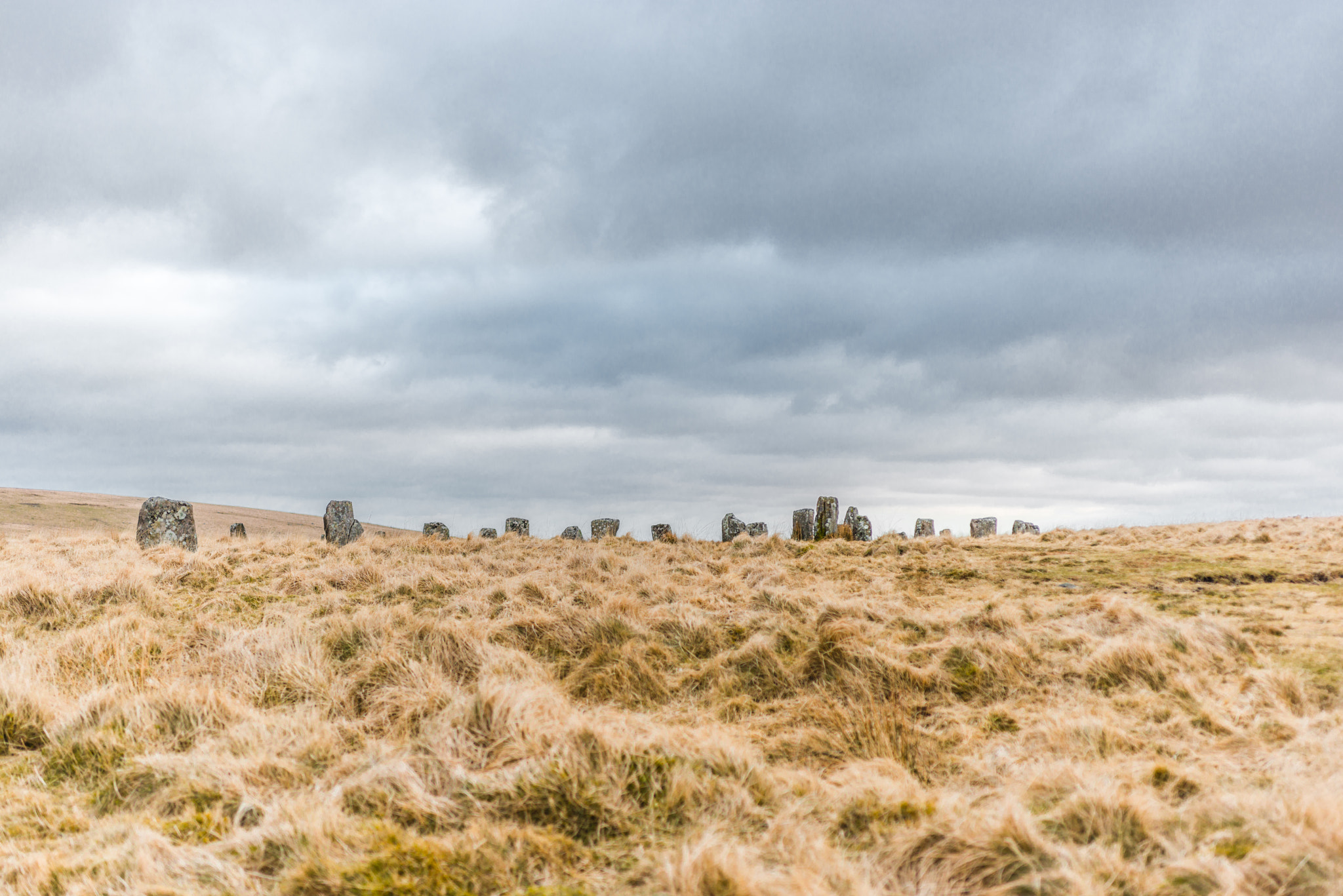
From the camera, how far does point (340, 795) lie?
4.19 meters

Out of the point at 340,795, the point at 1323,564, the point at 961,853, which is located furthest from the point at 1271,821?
the point at 1323,564

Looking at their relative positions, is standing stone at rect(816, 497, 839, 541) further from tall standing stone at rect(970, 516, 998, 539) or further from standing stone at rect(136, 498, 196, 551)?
standing stone at rect(136, 498, 196, 551)

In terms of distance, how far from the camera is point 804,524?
1891cm

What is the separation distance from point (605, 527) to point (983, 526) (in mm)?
11277

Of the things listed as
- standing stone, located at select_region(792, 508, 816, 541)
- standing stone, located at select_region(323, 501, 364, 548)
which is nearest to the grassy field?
standing stone, located at select_region(792, 508, 816, 541)

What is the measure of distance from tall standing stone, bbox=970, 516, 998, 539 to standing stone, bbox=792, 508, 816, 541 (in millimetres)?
6418

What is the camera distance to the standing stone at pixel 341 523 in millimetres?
19234

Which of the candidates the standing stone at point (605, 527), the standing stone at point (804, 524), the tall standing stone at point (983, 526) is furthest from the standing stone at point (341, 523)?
the tall standing stone at point (983, 526)

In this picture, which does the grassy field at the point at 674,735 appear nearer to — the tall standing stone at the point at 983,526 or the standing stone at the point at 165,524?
the standing stone at the point at 165,524

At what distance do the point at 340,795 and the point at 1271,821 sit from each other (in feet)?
14.7

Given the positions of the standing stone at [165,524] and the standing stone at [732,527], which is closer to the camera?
the standing stone at [165,524]

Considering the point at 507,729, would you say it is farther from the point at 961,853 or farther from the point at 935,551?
the point at 935,551

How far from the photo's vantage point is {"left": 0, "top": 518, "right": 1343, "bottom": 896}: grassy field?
11.1 ft

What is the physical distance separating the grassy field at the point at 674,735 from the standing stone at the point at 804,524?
27.0ft
